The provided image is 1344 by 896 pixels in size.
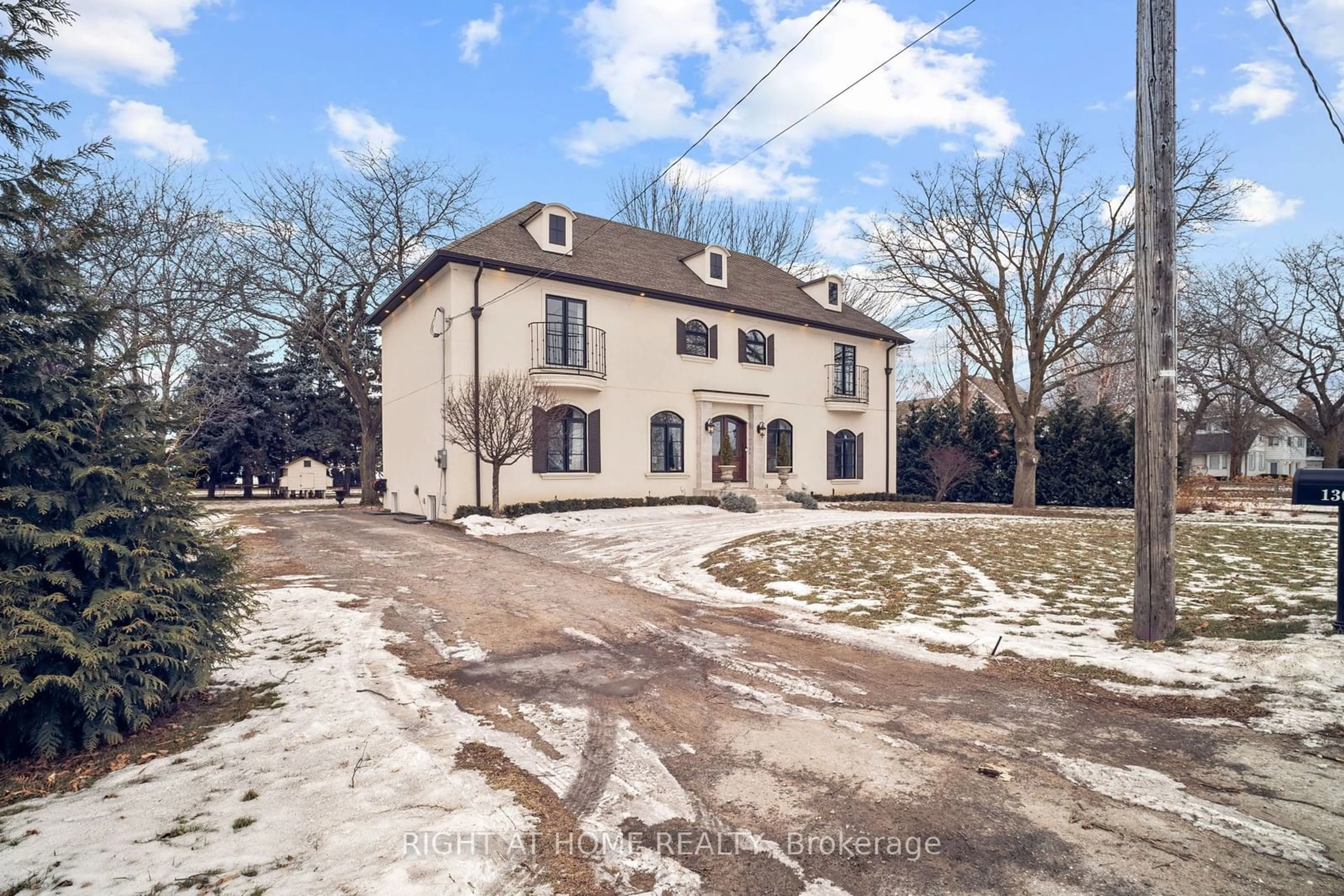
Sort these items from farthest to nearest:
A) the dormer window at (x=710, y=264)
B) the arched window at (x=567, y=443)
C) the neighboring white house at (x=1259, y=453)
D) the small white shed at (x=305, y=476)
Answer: the neighboring white house at (x=1259, y=453), the small white shed at (x=305, y=476), the dormer window at (x=710, y=264), the arched window at (x=567, y=443)

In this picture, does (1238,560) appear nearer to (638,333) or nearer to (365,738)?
(365,738)

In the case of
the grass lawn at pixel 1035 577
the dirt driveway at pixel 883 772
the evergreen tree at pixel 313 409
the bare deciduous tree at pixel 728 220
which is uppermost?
the bare deciduous tree at pixel 728 220

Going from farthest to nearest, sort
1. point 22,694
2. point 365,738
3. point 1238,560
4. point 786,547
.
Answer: point 786,547
point 1238,560
point 365,738
point 22,694

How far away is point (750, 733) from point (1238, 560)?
870cm

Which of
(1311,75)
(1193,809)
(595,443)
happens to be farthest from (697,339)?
(1193,809)

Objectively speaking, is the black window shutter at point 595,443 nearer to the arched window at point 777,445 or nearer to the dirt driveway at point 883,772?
the arched window at point 777,445

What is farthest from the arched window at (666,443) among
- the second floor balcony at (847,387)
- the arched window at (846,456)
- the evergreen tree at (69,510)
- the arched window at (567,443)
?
the evergreen tree at (69,510)

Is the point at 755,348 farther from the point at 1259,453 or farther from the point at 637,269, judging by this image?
the point at 1259,453

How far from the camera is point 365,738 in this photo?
11.2 ft

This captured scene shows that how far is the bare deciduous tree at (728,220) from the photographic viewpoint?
108 feet

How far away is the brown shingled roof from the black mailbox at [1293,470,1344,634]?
569 inches

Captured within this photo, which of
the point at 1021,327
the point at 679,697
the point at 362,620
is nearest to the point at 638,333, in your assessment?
the point at 1021,327

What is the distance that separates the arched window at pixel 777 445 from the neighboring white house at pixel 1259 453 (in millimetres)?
47029

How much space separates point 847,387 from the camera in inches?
895
